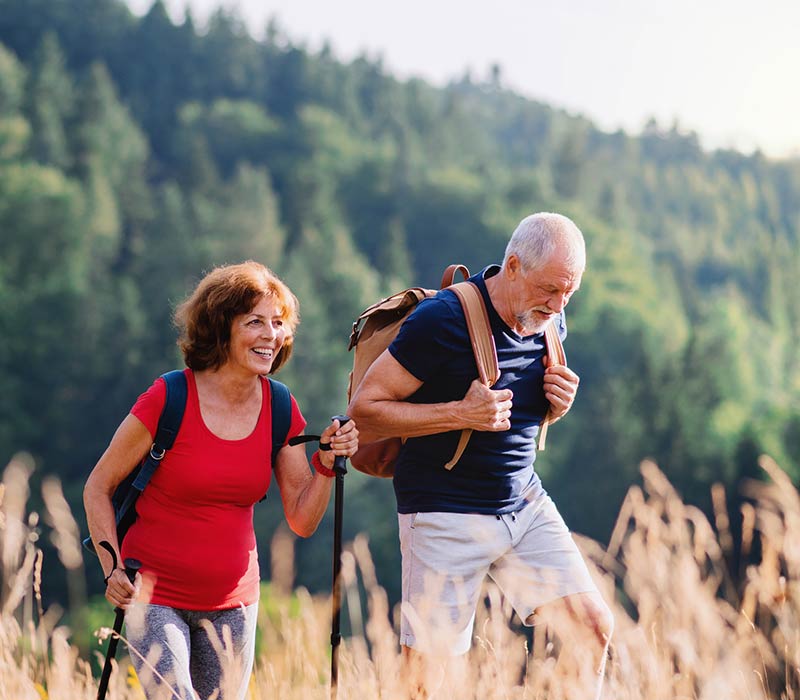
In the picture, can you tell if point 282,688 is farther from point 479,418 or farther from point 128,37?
point 128,37

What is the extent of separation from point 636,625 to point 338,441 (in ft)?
3.26

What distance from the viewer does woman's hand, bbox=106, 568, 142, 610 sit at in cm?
330

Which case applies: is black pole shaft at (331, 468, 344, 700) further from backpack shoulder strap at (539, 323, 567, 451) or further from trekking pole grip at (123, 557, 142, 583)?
backpack shoulder strap at (539, 323, 567, 451)

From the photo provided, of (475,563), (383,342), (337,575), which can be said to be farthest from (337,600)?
(383,342)

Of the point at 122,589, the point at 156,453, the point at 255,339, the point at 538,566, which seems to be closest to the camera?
the point at 122,589

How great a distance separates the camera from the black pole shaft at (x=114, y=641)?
3.20 metres

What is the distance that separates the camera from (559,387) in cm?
393

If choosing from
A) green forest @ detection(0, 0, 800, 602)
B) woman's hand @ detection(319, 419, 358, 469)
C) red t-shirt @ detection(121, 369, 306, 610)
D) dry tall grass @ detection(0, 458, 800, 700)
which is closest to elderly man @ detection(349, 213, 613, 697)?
woman's hand @ detection(319, 419, 358, 469)

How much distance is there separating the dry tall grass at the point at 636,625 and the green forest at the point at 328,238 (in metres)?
19.7

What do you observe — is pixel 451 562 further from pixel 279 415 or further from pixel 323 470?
pixel 279 415

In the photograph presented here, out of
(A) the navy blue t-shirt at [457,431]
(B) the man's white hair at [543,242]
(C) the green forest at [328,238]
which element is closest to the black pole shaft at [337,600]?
(A) the navy blue t-shirt at [457,431]

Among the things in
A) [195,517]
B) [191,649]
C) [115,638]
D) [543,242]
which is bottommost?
[191,649]

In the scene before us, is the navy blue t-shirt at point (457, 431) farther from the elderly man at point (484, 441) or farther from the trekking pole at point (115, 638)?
the trekking pole at point (115, 638)

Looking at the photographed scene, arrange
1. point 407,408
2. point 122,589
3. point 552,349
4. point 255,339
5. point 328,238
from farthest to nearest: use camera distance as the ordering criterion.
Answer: point 328,238 → point 552,349 → point 407,408 → point 255,339 → point 122,589
